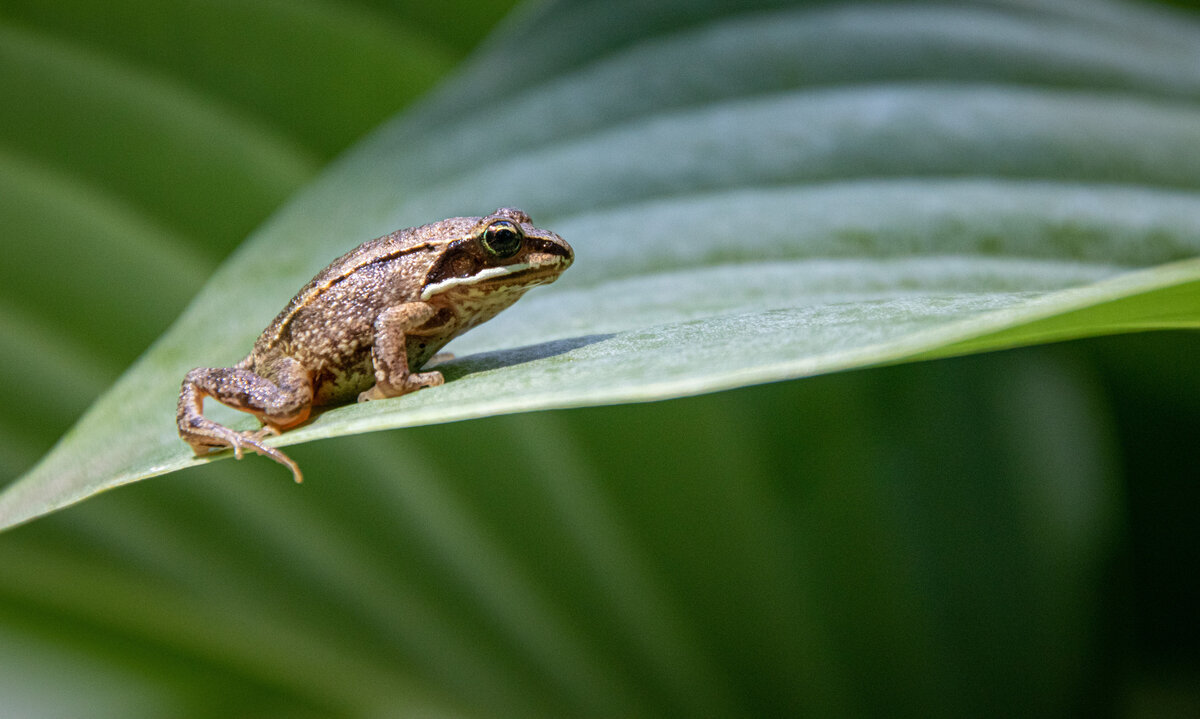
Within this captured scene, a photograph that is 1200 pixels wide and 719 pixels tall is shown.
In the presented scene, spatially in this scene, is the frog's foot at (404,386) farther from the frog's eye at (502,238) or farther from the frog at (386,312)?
the frog's eye at (502,238)

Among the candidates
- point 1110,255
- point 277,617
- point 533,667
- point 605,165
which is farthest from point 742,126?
point 277,617

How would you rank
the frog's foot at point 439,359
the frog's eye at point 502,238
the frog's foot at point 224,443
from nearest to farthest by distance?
the frog's foot at point 224,443 → the frog's eye at point 502,238 → the frog's foot at point 439,359

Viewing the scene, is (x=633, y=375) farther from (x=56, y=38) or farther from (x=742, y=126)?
(x=56, y=38)

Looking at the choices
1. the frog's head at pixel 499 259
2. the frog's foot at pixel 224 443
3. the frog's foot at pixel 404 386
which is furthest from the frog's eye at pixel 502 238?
the frog's foot at pixel 224 443

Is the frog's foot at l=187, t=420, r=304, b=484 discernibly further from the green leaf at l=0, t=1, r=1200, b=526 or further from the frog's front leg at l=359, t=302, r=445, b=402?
the frog's front leg at l=359, t=302, r=445, b=402

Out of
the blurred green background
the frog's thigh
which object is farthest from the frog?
the blurred green background

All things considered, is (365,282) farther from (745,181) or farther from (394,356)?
(745,181)

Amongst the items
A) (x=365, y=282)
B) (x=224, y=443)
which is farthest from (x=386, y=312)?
(x=224, y=443)
